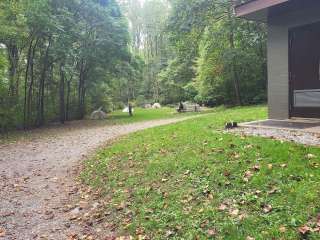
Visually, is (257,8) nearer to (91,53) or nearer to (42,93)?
(42,93)

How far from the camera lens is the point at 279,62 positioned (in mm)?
8742

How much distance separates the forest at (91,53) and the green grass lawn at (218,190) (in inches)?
414

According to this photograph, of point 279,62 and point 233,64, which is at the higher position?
point 233,64

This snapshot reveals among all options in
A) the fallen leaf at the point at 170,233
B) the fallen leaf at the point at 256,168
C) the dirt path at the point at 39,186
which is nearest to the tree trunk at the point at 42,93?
the dirt path at the point at 39,186

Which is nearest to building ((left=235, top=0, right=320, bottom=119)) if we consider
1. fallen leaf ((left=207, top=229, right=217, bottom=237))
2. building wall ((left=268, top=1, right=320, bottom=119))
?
building wall ((left=268, top=1, right=320, bottom=119))

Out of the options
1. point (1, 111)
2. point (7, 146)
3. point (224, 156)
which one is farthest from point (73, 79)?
point (224, 156)

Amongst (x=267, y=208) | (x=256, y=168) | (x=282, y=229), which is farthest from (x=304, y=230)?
(x=256, y=168)

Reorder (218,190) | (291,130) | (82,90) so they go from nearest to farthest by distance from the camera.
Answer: (218,190) → (291,130) → (82,90)

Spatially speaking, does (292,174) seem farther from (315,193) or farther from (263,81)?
(263,81)

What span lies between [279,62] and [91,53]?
493 inches

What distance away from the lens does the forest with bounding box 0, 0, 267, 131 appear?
49.7 ft

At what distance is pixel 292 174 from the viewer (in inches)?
167

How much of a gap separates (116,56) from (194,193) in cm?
1609

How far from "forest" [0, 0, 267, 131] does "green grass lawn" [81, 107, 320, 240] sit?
1052 centimetres
